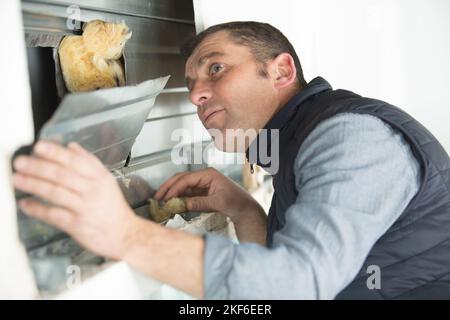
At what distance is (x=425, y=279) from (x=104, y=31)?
3.44 ft

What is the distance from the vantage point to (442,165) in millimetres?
1071

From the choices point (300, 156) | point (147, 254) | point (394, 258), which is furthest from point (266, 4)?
point (147, 254)

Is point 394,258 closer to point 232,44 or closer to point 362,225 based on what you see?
point 362,225

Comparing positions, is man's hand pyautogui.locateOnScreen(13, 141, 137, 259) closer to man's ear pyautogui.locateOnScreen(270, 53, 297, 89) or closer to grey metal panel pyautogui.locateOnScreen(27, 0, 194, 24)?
grey metal panel pyautogui.locateOnScreen(27, 0, 194, 24)

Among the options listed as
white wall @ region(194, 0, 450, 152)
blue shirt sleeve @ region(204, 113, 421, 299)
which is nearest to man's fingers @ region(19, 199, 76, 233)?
blue shirt sleeve @ region(204, 113, 421, 299)

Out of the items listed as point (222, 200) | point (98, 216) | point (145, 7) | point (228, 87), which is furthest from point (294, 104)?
point (98, 216)

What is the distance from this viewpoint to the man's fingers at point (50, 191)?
0.70 metres

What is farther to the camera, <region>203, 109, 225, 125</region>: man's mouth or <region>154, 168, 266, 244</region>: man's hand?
<region>154, 168, 266, 244</region>: man's hand

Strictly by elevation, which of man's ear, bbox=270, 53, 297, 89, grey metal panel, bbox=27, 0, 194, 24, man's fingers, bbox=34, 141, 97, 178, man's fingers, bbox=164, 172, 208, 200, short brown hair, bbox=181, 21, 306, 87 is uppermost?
grey metal panel, bbox=27, 0, 194, 24

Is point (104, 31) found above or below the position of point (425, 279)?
above

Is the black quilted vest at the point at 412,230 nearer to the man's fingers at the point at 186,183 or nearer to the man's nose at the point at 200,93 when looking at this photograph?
the man's nose at the point at 200,93

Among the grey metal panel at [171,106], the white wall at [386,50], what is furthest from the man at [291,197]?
the white wall at [386,50]

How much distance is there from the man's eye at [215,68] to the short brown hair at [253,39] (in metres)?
0.10

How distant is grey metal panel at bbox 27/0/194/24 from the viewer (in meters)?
1.13
